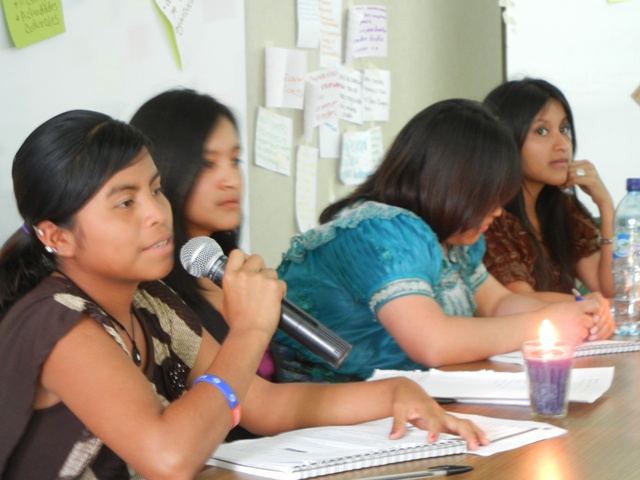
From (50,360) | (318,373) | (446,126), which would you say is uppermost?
(446,126)

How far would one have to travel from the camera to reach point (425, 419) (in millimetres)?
1205

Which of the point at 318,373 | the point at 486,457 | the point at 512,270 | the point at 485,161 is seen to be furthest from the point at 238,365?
the point at 512,270

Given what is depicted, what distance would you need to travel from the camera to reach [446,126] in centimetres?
204

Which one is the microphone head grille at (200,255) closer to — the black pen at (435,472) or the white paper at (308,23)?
the black pen at (435,472)

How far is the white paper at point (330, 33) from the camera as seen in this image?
3.13 m

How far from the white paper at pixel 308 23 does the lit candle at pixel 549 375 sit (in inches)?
75.0

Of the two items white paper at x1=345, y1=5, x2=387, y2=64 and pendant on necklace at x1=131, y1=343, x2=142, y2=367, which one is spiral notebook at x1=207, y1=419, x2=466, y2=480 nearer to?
pendant on necklace at x1=131, y1=343, x2=142, y2=367

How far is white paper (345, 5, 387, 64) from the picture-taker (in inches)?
129

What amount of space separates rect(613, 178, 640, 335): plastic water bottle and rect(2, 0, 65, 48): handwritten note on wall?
140cm

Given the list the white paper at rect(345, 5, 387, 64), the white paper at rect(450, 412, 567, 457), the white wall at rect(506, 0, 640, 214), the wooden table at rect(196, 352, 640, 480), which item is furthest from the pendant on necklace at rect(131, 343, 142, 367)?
the white wall at rect(506, 0, 640, 214)

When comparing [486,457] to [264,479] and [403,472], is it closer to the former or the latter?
[403,472]

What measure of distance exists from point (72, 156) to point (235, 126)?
79 centimetres

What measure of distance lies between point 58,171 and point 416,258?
86 centimetres

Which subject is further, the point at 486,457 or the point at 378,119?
the point at 378,119
